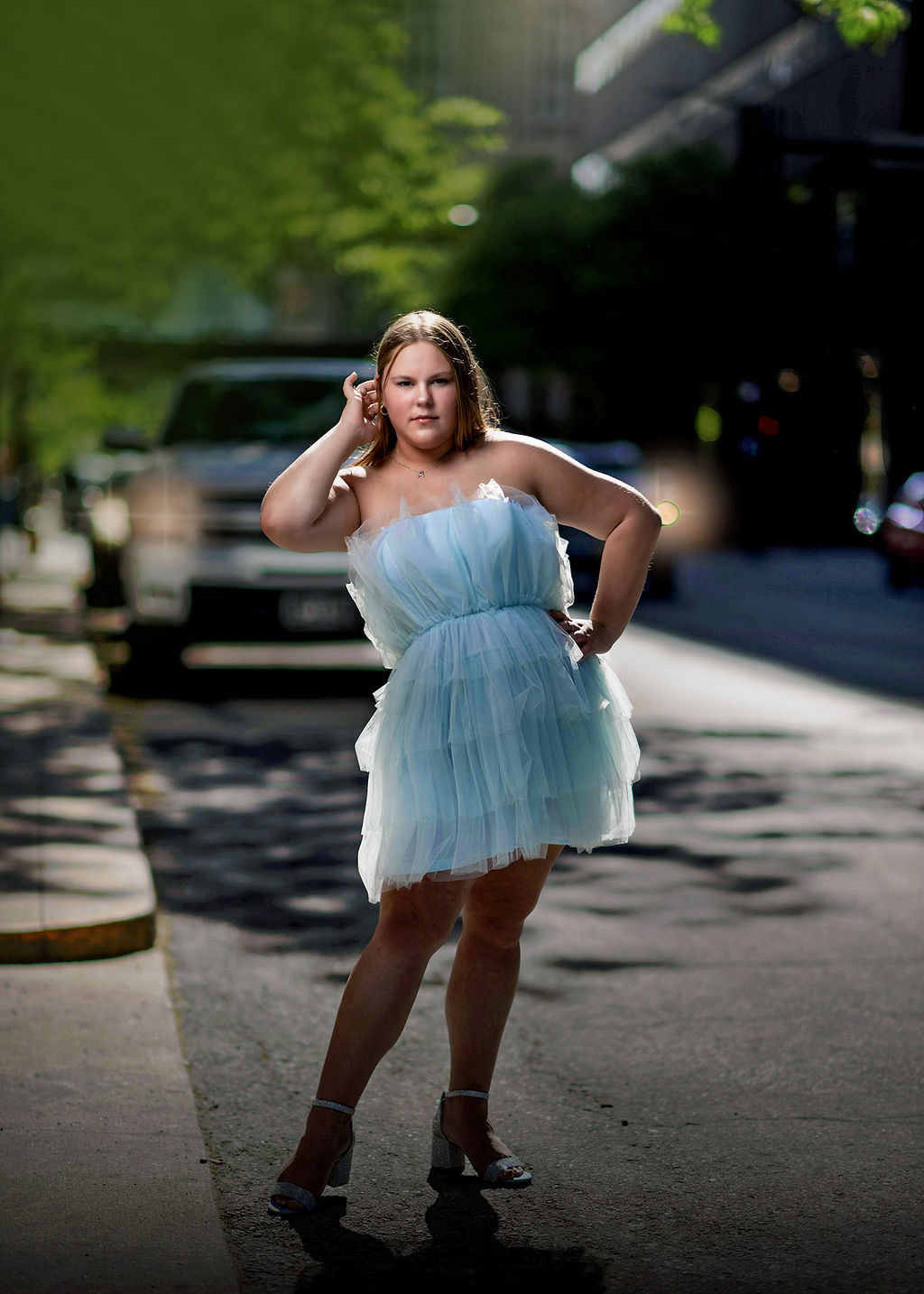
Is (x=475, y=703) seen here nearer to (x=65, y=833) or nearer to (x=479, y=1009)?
(x=479, y=1009)

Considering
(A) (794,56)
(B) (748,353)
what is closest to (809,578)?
(B) (748,353)

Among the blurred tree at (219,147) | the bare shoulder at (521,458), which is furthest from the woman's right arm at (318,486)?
the blurred tree at (219,147)

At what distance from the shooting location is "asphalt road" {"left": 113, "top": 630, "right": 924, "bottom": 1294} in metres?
A: 3.49

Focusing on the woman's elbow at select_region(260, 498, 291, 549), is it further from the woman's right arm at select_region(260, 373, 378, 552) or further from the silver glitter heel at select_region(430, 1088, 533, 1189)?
the silver glitter heel at select_region(430, 1088, 533, 1189)

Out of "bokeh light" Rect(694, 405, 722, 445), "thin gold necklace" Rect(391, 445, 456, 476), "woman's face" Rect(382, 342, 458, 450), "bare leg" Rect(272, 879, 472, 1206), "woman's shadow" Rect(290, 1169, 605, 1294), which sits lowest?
"woman's shadow" Rect(290, 1169, 605, 1294)

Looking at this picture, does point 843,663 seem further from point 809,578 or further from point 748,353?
point 748,353

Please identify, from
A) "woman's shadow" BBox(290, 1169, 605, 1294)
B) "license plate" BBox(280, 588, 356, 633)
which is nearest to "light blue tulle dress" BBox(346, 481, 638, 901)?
"woman's shadow" BBox(290, 1169, 605, 1294)

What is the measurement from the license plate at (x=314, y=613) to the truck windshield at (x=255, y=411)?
129 centimetres

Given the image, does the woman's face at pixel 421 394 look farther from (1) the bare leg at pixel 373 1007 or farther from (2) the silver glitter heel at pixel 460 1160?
(2) the silver glitter heel at pixel 460 1160

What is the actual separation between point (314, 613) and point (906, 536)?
14.3 meters

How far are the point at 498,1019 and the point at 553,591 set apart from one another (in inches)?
35.8

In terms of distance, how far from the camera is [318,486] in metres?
3.58

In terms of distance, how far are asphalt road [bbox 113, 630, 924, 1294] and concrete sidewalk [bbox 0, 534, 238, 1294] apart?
0.36 ft

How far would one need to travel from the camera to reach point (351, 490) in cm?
374
